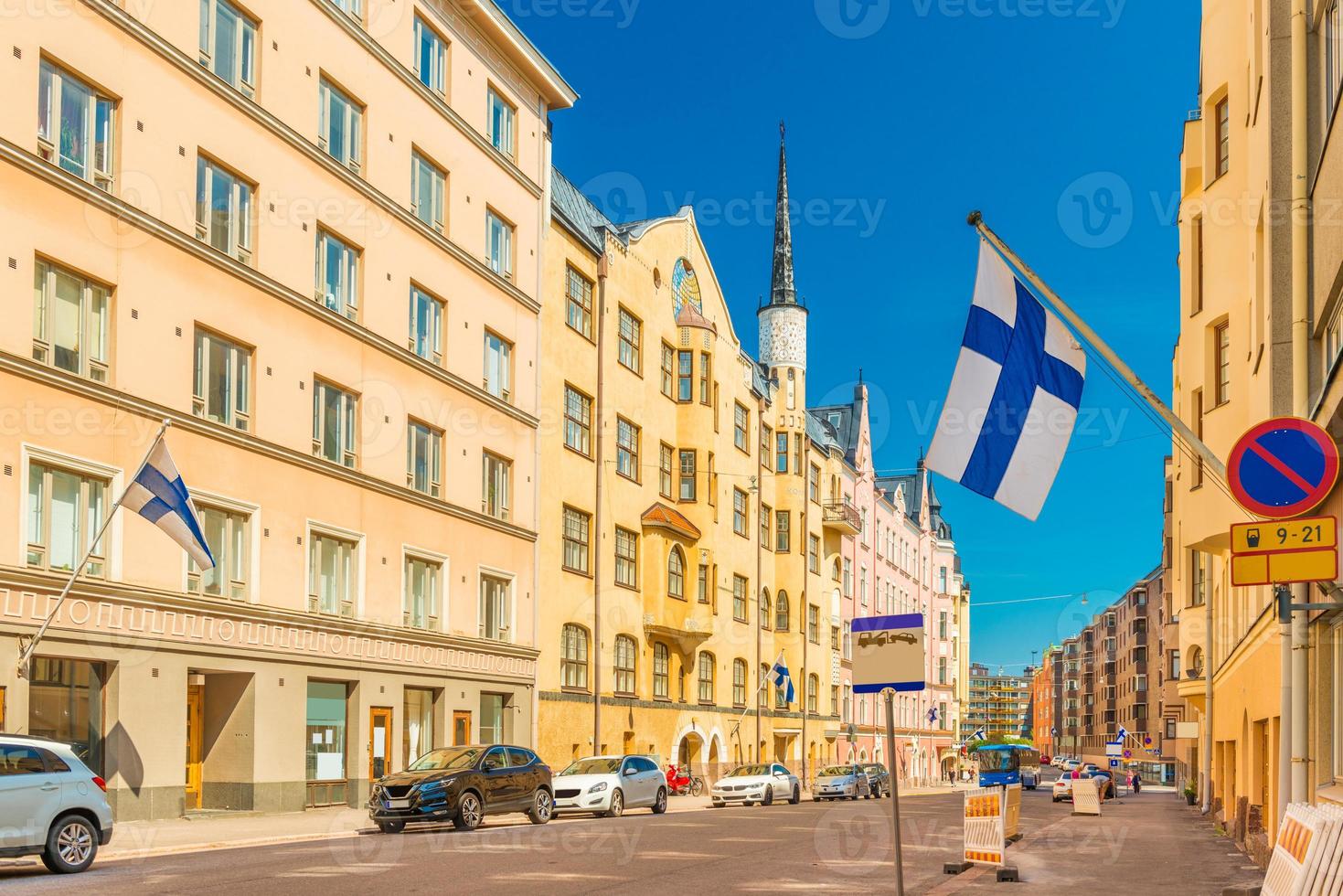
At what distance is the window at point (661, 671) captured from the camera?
52.8 meters

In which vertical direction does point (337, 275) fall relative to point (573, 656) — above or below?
above

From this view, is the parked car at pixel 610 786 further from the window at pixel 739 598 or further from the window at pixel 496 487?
the window at pixel 739 598

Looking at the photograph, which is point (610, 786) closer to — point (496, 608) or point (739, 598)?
point (496, 608)

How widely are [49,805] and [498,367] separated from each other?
2666 cm

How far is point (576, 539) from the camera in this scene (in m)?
46.9

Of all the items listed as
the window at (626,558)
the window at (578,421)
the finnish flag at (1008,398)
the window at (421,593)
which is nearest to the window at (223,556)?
the window at (421,593)

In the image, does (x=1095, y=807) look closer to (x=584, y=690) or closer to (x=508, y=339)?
(x=584, y=690)

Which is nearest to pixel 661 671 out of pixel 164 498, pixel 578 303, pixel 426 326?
pixel 578 303

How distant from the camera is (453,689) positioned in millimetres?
38156

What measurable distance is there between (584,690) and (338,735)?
14.3 metres

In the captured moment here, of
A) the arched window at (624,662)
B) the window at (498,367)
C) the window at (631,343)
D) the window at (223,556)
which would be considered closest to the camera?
the window at (223,556)

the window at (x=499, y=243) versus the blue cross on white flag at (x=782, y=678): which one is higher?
the window at (x=499, y=243)

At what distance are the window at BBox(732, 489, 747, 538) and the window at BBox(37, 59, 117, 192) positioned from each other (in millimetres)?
38858

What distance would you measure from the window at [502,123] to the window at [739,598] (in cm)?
2464
